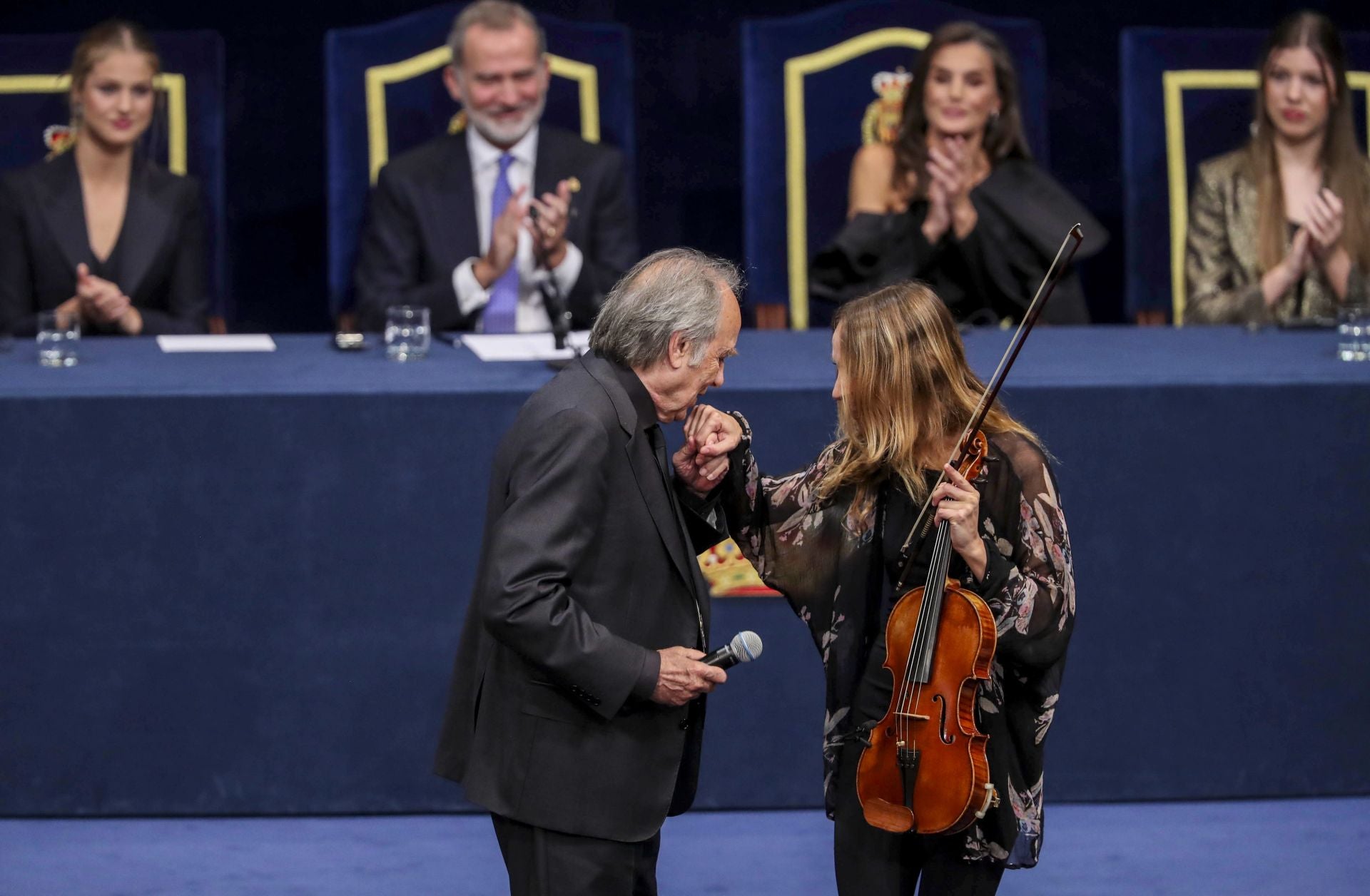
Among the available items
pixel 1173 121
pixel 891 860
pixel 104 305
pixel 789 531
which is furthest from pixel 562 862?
pixel 1173 121

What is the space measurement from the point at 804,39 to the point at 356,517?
2.12 m

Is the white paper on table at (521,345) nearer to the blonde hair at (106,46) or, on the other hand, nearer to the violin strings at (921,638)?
the blonde hair at (106,46)

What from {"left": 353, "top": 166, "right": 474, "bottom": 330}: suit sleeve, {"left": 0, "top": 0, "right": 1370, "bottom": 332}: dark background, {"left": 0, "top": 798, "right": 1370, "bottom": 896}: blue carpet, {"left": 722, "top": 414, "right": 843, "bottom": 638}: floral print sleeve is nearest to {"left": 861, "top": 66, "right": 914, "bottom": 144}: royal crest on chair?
{"left": 0, "top": 0, "right": 1370, "bottom": 332}: dark background

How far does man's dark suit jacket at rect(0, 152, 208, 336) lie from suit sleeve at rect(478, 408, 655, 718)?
8.10ft

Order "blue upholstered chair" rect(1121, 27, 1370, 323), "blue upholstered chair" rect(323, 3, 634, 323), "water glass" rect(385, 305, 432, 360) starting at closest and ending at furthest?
"water glass" rect(385, 305, 432, 360), "blue upholstered chair" rect(323, 3, 634, 323), "blue upholstered chair" rect(1121, 27, 1370, 323)

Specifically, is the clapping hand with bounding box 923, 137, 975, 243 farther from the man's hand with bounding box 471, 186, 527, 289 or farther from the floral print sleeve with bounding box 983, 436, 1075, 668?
the floral print sleeve with bounding box 983, 436, 1075, 668

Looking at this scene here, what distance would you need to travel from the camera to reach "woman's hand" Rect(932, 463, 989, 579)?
2.01 metres

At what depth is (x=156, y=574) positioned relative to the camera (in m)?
3.07

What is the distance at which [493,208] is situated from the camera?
4352mm

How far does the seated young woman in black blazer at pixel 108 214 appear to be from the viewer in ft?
13.8

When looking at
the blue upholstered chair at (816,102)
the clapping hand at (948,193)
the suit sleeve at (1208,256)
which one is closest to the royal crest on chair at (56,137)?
the blue upholstered chair at (816,102)

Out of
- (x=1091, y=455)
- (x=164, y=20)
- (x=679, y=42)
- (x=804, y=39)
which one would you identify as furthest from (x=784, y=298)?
(x=164, y=20)

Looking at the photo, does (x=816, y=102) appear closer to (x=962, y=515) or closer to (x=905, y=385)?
(x=905, y=385)

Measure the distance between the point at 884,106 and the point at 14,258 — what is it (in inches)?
87.0
